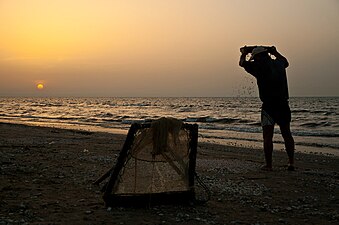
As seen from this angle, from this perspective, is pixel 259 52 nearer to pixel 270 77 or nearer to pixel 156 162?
pixel 270 77

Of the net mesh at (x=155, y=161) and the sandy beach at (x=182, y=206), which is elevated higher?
the net mesh at (x=155, y=161)

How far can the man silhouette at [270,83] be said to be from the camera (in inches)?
257

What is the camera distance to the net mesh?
417cm

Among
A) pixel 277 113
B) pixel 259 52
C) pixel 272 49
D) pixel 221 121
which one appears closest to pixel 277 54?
pixel 272 49

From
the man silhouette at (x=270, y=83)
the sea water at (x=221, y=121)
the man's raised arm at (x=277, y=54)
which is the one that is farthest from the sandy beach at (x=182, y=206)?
the sea water at (x=221, y=121)

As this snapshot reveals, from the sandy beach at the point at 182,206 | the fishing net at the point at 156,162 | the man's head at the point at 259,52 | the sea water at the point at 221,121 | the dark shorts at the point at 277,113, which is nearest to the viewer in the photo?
the sandy beach at the point at 182,206

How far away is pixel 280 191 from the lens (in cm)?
525

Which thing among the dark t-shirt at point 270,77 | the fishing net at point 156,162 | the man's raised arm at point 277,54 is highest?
the man's raised arm at point 277,54

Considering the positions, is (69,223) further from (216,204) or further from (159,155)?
(216,204)

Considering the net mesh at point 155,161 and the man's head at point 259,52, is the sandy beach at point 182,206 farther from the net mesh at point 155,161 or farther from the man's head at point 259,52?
the man's head at point 259,52

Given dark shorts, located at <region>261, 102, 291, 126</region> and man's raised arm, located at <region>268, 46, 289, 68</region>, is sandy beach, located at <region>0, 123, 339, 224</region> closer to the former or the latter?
dark shorts, located at <region>261, 102, 291, 126</region>

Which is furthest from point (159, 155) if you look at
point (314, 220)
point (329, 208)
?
point (329, 208)

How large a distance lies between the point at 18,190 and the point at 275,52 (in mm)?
5015

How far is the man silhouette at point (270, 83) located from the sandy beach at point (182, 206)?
92cm
